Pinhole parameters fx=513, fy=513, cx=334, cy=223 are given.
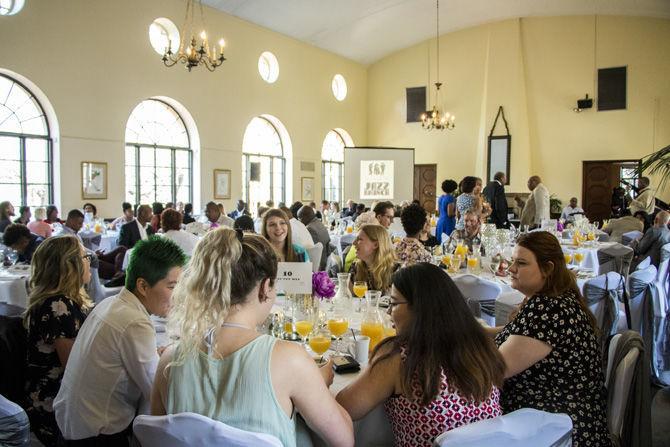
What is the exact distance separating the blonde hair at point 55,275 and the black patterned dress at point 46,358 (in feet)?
0.17

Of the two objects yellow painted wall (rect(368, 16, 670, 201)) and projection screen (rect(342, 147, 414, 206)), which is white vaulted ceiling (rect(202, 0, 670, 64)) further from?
projection screen (rect(342, 147, 414, 206))

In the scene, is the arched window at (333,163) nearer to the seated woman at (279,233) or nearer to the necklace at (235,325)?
the seated woman at (279,233)

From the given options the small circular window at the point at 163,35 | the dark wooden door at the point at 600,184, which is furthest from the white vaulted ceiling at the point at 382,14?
the dark wooden door at the point at 600,184

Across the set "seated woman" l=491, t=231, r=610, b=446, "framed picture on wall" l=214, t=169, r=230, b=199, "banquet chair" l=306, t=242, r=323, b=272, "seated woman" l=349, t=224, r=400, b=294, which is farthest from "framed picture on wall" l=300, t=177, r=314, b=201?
"seated woman" l=491, t=231, r=610, b=446

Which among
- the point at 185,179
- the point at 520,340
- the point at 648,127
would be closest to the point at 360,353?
the point at 520,340

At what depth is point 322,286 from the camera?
2.63 metres

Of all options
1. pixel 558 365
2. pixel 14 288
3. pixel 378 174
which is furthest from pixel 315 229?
pixel 378 174

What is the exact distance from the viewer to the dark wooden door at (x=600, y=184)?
14.7 meters

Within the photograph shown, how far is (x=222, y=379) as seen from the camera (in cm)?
139

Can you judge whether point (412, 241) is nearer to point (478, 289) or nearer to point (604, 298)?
point (478, 289)

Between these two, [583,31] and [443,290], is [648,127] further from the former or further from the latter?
[443,290]

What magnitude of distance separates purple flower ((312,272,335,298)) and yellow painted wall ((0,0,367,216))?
9.04 metres

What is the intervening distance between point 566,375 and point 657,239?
4.72 m

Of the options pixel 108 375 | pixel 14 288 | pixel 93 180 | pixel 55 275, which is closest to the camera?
pixel 108 375
